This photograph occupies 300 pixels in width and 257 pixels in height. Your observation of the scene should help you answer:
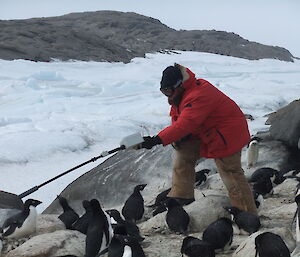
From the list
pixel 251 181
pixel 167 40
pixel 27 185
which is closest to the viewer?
pixel 251 181

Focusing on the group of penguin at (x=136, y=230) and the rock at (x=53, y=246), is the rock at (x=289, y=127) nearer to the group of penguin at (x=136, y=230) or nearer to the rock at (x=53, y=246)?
the group of penguin at (x=136, y=230)

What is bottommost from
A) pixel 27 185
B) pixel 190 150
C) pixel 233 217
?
pixel 27 185

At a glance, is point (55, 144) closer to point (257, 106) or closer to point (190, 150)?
point (190, 150)

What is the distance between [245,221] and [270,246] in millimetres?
1222

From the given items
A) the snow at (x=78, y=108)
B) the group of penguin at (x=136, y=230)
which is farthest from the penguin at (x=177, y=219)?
the snow at (x=78, y=108)

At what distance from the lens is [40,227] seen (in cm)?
580

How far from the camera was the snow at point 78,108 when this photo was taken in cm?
1143

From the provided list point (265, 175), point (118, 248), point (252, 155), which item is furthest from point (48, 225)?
point (252, 155)

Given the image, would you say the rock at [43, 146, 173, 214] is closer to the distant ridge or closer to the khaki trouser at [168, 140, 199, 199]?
the khaki trouser at [168, 140, 199, 199]

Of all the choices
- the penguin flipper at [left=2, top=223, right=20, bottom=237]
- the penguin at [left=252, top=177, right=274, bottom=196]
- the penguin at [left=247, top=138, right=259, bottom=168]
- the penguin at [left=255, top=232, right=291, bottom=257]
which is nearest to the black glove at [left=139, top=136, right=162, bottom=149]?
the penguin at [left=255, top=232, right=291, bottom=257]

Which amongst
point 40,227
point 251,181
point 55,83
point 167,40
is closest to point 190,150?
point 40,227

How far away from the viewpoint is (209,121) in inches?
198

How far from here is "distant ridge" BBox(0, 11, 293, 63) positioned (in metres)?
32.6

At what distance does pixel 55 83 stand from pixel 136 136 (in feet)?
58.8
